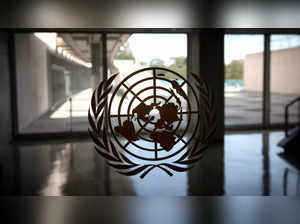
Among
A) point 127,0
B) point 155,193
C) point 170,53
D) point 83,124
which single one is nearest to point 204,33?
point 170,53

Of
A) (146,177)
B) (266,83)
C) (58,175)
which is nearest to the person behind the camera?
(146,177)

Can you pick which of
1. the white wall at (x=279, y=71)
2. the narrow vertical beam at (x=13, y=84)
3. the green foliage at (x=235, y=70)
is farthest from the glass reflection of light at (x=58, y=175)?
the white wall at (x=279, y=71)

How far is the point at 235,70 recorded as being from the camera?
8.23 m

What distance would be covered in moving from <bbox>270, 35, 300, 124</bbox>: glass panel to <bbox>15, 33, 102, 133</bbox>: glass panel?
4.75 metres

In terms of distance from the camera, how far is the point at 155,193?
3.83 metres

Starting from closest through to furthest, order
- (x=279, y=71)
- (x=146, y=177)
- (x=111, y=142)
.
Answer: (x=111, y=142), (x=146, y=177), (x=279, y=71)

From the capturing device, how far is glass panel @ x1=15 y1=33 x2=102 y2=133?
6.95 meters

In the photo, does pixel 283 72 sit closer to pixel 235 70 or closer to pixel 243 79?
pixel 243 79

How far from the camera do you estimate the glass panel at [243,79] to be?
812 centimetres

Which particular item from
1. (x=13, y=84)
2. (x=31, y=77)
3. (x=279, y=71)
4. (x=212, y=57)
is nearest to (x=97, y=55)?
(x=31, y=77)

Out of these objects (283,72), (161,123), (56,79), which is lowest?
(161,123)

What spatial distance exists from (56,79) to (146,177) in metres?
3.88

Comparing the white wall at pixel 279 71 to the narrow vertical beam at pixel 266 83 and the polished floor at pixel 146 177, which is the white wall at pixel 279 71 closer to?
the narrow vertical beam at pixel 266 83

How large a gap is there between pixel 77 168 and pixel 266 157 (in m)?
3.20
